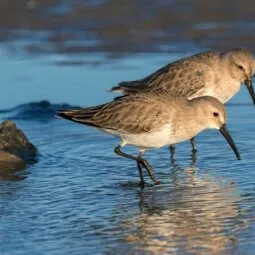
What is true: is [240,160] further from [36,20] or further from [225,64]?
[36,20]

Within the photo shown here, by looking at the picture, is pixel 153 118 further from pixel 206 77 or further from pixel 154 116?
pixel 206 77

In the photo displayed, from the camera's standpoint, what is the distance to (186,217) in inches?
320

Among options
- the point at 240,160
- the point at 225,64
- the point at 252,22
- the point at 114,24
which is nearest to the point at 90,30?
the point at 114,24

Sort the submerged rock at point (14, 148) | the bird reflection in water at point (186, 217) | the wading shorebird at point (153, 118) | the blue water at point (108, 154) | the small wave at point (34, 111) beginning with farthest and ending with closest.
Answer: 1. the small wave at point (34, 111)
2. the submerged rock at point (14, 148)
3. the wading shorebird at point (153, 118)
4. the blue water at point (108, 154)
5. the bird reflection in water at point (186, 217)

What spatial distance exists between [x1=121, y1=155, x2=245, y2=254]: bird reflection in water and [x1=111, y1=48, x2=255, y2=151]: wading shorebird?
4.87 feet

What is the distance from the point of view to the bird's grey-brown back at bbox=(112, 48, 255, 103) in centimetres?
1083

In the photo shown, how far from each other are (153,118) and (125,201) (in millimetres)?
899

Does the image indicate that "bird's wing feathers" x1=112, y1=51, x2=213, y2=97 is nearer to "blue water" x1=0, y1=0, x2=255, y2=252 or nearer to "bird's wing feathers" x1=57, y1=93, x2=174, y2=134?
"blue water" x1=0, y1=0, x2=255, y2=252

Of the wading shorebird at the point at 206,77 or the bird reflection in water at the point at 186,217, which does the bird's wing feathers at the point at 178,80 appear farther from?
the bird reflection in water at the point at 186,217

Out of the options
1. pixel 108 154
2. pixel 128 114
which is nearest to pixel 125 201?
pixel 128 114

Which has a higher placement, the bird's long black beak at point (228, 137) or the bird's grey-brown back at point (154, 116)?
the bird's grey-brown back at point (154, 116)

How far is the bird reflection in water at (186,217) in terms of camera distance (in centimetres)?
741

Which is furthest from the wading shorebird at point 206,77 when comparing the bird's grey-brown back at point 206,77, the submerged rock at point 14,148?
the submerged rock at point 14,148

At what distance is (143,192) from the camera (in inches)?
353
